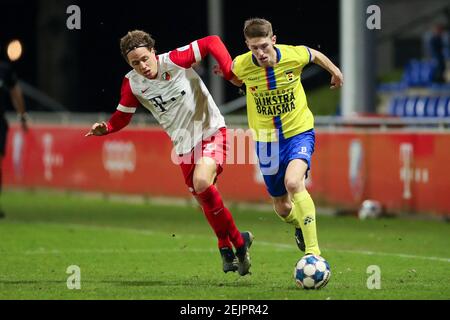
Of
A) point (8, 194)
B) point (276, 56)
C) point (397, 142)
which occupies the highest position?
point (276, 56)

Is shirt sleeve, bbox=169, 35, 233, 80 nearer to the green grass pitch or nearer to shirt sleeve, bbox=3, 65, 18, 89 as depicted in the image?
the green grass pitch

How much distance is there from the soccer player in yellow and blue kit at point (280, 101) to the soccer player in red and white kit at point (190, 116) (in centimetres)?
33

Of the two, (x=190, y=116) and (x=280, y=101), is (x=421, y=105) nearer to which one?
(x=280, y=101)

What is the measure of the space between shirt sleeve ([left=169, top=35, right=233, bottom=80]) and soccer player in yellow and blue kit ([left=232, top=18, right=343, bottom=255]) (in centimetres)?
26

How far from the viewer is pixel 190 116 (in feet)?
35.7

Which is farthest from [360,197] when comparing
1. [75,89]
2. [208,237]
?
[75,89]

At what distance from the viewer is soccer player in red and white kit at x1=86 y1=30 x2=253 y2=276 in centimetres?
1059

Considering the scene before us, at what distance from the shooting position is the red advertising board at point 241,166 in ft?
56.2

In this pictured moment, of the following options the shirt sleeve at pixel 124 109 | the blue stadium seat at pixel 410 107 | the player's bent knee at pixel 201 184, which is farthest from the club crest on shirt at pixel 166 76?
the blue stadium seat at pixel 410 107

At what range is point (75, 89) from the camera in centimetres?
3559

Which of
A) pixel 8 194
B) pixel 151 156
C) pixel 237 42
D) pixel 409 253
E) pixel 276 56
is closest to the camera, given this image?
pixel 276 56

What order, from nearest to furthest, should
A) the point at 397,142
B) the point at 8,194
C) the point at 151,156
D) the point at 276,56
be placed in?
the point at 276,56
the point at 397,142
the point at 151,156
the point at 8,194

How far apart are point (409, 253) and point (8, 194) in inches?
464
